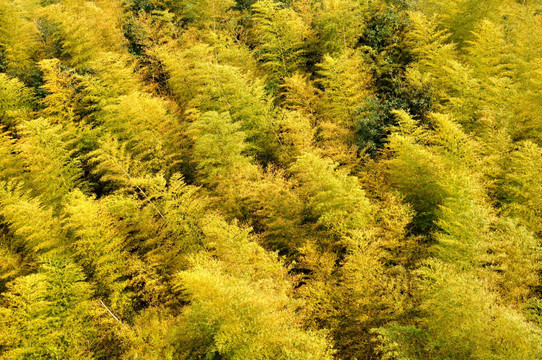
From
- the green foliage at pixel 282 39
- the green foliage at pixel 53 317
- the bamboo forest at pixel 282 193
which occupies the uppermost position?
the green foliage at pixel 282 39

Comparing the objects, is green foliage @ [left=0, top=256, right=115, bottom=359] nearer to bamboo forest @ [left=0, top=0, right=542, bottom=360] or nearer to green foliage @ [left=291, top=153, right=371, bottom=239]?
bamboo forest @ [left=0, top=0, right=542, bottom=360]

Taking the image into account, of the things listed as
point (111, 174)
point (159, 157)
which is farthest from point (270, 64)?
point (111, 174)

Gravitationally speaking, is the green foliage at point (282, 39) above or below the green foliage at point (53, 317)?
above

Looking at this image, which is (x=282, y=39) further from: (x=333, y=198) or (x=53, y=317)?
(x=53, y=317)

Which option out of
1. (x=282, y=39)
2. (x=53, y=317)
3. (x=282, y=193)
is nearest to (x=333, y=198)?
(x=282, y=193)

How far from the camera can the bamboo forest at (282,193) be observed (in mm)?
14031

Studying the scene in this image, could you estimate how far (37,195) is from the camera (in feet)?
74.1

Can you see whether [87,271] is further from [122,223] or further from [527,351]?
[527,351]

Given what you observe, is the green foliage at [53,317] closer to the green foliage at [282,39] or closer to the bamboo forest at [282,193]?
the bamboo forest at [282,193]

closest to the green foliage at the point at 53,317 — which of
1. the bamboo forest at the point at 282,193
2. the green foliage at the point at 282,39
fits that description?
the bamboo forest at the point at 282,193

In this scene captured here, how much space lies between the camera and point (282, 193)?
68.6ft

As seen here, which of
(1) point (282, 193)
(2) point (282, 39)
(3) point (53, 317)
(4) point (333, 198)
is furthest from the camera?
(2) point (282, 39)

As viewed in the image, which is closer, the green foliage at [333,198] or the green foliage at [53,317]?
the green foliage at [53,317]

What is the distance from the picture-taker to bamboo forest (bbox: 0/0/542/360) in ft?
46.0
